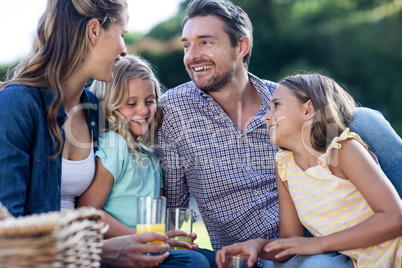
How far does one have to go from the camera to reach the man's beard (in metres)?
3.19

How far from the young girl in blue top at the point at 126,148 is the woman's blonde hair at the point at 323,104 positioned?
2.72 ft

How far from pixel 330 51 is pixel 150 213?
13.4 m

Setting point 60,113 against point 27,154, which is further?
point 60,113

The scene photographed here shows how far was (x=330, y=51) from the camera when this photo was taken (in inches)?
569

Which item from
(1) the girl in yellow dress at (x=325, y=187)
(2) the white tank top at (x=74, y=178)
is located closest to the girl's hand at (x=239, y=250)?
(1) the girl in yellow dress at (x=325, y=187)

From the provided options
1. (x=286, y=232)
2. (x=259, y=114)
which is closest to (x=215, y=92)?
(x=259, y=114)

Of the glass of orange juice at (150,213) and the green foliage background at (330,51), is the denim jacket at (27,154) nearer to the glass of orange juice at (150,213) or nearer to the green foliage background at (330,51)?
the glass of orange juice at (150,213)

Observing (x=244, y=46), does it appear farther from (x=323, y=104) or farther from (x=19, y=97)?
(x=19, y=97)

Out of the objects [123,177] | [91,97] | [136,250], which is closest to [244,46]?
[91,97]

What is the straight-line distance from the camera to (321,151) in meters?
2.43

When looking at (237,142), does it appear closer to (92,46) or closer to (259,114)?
(259,114)

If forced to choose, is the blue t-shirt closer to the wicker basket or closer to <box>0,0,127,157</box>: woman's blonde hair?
<box>0,0,127,157</box>: woman's blonde hair

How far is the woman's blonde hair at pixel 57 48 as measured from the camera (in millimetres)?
2178

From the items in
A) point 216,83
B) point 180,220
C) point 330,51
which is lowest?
point 180,220
